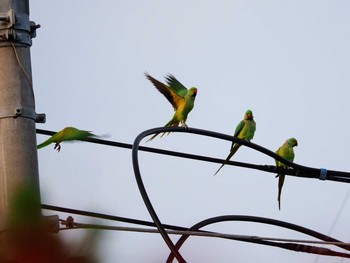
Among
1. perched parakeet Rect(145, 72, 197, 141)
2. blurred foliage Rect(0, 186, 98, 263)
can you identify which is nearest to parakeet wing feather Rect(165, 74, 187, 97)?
perched parakeet Rect(145, 72, 197, 141)

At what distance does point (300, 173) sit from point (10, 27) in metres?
3.45

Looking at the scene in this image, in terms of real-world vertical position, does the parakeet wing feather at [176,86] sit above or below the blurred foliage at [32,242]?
above

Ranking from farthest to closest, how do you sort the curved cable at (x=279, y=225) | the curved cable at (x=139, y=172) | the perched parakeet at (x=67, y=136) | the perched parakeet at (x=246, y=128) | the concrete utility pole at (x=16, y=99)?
the perched parakeet at (x=246, y=128) → the perched parakeet at (x=67, y=136) → the curved cable at (x=279, y=225) → the curved cable at (x=139, y=172) → the concrete utility pole at (x=16, y=99)

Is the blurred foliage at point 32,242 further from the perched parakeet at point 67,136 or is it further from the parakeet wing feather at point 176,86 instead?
the parakeet wing feather at point 176,86

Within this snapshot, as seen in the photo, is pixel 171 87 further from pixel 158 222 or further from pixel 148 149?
pixel 158 222

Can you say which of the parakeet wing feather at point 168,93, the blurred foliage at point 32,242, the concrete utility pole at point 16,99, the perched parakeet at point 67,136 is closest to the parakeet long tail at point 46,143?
the perched parakeet at point 67,136

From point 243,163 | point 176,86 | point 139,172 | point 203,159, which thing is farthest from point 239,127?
point 139,172

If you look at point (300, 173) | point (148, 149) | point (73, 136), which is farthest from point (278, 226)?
point (73, 136)

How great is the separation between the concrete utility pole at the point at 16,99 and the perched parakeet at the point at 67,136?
2994mm

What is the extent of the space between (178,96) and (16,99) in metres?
5.25

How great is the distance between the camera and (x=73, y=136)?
7.23 meters

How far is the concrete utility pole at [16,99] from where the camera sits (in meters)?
3.82

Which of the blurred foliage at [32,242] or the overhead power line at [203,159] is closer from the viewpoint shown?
the blurred foliage at [32,242]

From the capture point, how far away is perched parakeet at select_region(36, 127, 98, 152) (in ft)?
23.6
